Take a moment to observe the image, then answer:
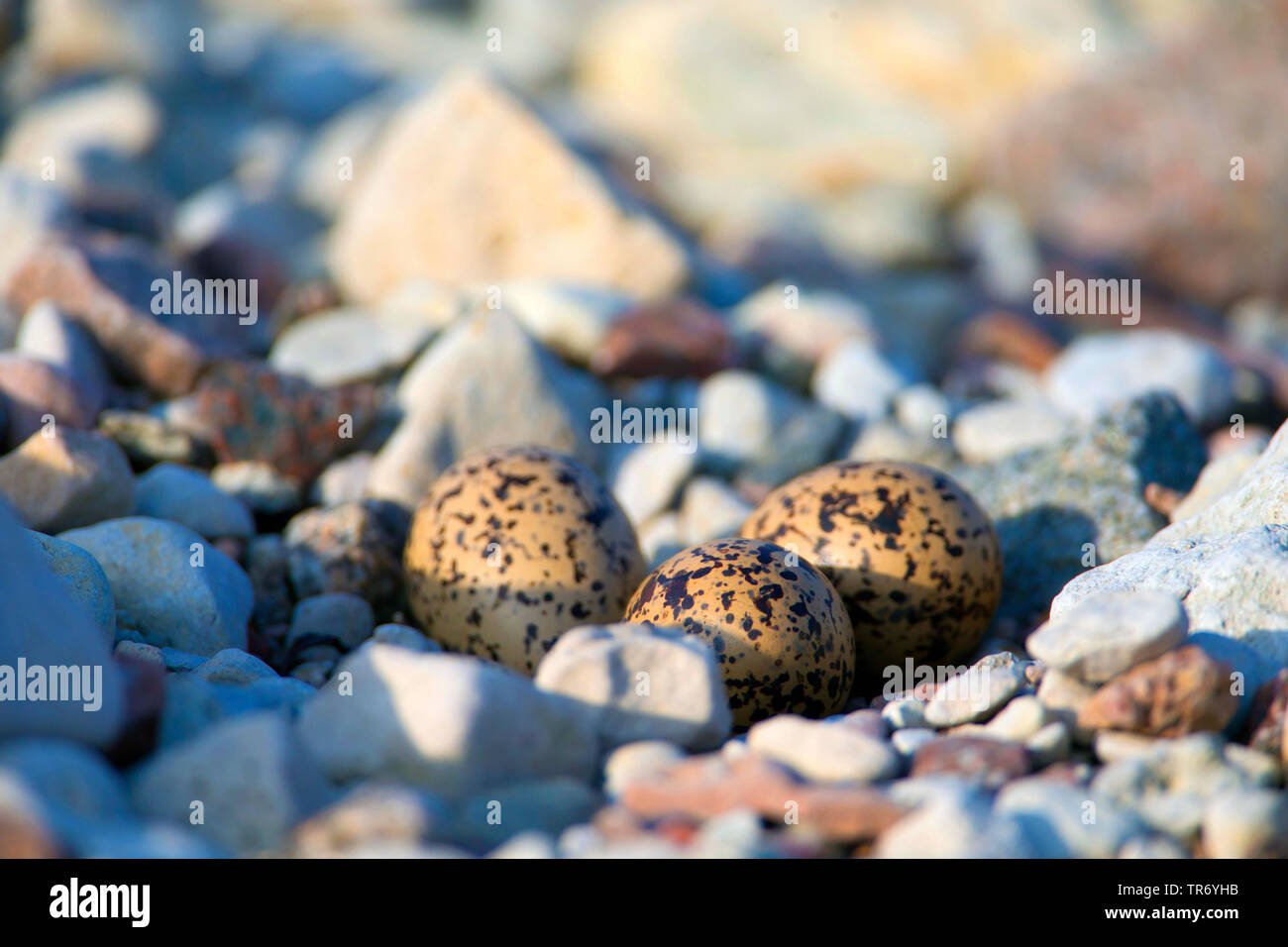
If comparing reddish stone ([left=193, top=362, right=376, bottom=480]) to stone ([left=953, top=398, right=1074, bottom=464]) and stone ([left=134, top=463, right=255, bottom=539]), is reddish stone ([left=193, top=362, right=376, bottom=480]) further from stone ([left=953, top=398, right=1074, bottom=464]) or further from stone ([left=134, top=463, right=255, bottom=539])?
stone ([left=953, top=398, right=1074, bottom=464])

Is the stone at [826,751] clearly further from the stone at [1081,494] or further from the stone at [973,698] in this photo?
the stone at [1081,494]

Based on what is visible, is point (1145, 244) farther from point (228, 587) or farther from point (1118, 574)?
point (228, 587)

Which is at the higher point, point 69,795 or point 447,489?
point 447,489

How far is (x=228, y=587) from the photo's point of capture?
4059 millimetres

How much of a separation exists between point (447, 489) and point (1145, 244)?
7430 millimetres

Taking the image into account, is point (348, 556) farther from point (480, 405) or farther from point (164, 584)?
point (480, 405)

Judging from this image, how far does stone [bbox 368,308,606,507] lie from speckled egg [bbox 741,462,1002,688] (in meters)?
1.58

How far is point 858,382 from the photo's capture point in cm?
611

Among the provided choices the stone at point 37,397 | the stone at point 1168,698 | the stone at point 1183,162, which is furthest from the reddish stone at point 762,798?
the stone at point 1183,162

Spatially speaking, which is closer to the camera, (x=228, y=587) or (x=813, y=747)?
(x=813, y=747)

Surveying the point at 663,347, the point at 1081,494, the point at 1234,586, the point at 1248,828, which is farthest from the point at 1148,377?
the point at 1248,828

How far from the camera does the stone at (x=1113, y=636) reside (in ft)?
9.73
